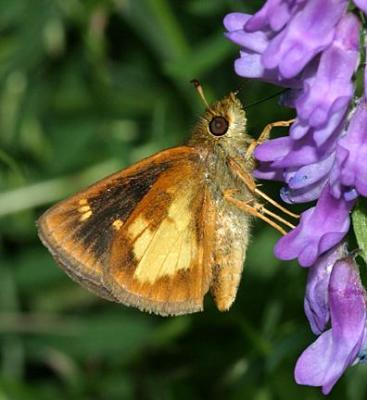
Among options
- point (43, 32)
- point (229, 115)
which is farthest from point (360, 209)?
point (43, 32)

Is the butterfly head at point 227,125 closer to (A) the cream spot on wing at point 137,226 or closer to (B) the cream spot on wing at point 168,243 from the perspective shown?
(B) the cream spot on wing at point 168,243

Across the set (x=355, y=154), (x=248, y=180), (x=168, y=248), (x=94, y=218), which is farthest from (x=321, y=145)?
(x=94, y=218)

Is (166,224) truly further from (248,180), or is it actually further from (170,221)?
(248,180)

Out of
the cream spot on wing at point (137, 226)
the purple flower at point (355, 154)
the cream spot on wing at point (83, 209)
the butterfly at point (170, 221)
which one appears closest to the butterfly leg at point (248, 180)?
the butterfly at point (170, 221)

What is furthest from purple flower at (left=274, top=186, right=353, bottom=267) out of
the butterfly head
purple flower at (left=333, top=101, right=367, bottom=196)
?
the butterfly head

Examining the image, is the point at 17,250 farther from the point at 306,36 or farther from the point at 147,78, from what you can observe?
the point at 306,36

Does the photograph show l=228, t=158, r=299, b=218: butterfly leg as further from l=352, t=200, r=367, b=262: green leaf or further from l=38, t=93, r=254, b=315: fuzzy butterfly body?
l=352, t=200, r=367, b=262: green leaf
